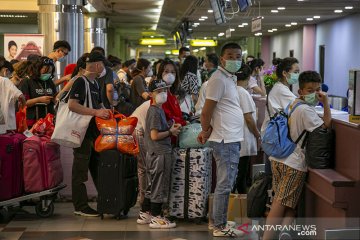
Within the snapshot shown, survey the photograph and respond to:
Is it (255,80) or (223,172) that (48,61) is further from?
(255,80)

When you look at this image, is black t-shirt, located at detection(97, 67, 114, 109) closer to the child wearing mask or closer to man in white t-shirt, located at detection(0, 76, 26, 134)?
man in white t-shirt, located at detection(0, 76, 26, 134)

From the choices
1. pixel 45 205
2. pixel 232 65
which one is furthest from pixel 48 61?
pixel 232 65

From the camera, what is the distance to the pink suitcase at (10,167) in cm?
724

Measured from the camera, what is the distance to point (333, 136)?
5.53 m

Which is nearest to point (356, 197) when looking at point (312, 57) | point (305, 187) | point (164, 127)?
point (305, 187)

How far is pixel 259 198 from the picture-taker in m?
6.13

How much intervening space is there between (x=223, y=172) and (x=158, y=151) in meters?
0.80

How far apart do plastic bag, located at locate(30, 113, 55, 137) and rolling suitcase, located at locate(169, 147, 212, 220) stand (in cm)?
152

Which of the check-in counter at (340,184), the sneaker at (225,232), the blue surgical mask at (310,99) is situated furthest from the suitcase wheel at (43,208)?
the blue surgical mask at (310,99)

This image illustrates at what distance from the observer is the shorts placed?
5.68 m

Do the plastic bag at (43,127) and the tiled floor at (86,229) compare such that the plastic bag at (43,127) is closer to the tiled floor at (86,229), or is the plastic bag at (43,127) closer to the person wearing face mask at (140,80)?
Result: the tiled floor at (86,229)

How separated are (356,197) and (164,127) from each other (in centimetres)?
248

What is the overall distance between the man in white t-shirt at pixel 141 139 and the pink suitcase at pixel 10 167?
120 centimetres

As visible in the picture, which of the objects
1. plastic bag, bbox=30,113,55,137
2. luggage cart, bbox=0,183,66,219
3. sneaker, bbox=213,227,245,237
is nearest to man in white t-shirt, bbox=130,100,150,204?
luggage cart, bbox=0,183,66,219
